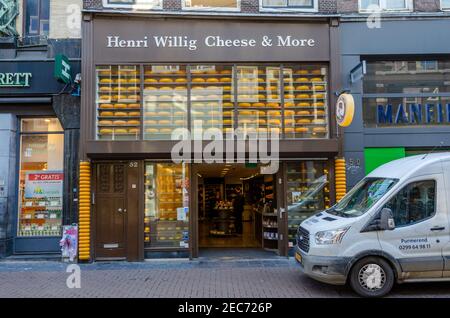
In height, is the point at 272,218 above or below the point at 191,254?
above

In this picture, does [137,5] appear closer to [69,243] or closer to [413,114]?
[69,243]

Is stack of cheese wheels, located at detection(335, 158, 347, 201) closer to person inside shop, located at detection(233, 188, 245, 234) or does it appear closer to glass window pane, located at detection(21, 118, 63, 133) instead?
person inside shop, located at detection(233, 188, 245, 234)

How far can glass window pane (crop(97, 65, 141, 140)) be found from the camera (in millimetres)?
11211

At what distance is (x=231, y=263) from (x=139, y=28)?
681cm

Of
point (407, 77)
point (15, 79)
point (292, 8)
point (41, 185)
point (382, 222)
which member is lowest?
point (382, 222)

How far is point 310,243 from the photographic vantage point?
7.77 m

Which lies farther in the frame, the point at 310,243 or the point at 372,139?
the point at 372,139

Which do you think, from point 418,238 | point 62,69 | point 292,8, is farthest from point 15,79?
point 418,238

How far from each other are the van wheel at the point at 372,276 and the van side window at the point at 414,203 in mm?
818

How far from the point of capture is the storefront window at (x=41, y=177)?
1168 centimetres

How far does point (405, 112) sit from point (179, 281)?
8037mm

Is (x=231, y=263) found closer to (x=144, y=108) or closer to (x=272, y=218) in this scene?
(x=272, y=218)

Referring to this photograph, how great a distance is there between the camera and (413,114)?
1191 centimetres

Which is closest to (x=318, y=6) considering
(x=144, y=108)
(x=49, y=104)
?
(x=144, y=108)
